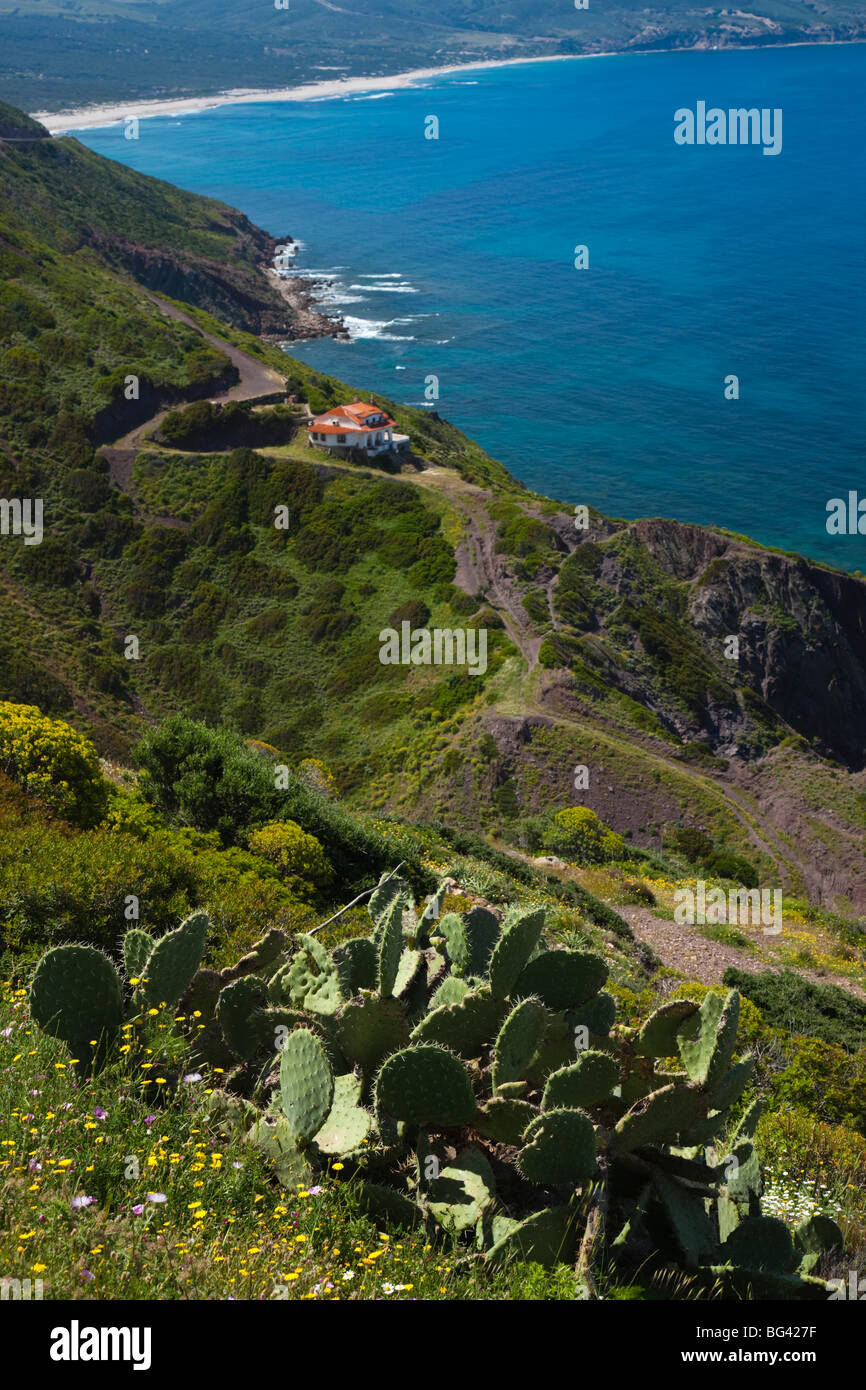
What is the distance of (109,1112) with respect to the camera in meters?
6.21

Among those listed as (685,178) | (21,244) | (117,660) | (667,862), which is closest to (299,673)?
(117,660)

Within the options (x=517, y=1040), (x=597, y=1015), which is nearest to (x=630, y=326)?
(x=597, y=1015)

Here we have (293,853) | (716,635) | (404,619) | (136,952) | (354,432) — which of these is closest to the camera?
(136,952)

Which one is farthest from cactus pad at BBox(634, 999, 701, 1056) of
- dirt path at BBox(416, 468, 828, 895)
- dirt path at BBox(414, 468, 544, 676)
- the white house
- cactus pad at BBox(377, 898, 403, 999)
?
the white house

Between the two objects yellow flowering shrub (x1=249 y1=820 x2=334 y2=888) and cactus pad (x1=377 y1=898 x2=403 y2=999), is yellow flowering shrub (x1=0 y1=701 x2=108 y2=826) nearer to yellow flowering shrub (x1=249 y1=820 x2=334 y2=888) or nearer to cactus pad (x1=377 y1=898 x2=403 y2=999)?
yellow flowering shrub (x1=249 y1=820 x2=334 y2=888)

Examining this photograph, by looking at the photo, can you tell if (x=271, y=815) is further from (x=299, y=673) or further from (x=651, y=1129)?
(x=299, y=673)

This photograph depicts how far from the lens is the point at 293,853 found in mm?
20094

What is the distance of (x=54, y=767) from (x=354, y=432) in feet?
159

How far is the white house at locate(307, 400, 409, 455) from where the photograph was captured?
6412 cm

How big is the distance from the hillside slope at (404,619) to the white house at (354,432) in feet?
5.38

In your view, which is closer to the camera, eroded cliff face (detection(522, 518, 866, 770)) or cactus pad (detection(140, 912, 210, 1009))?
cactus pad (detection(140, 912, 210, 1009))

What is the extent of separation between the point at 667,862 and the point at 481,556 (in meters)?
22.8

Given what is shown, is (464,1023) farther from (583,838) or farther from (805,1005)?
(583,838)

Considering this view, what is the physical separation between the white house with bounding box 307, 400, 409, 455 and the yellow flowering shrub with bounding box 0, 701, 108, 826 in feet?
155
